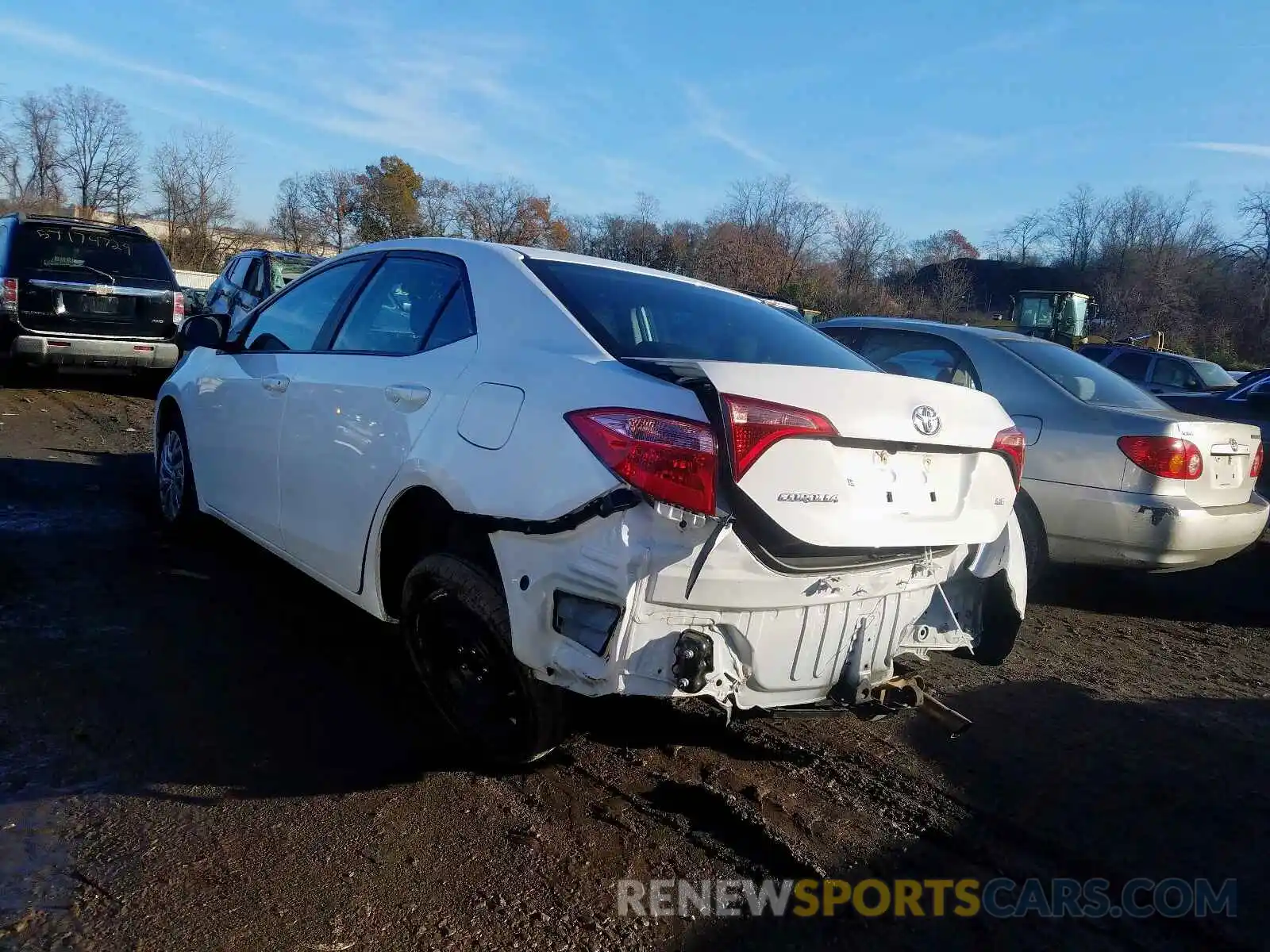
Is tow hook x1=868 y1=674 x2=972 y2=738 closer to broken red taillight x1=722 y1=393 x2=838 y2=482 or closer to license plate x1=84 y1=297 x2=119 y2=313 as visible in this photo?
broken red taillight x1=722 y1=393 x2=838 y2=482

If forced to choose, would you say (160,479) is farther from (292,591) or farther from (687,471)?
(687,471)

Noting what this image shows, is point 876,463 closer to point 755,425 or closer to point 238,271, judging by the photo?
point 755,425

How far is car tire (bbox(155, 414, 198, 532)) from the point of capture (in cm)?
524

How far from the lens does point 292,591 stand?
4.77 metres

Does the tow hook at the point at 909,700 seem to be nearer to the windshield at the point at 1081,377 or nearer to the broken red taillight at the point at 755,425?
the broken red taillight at the point at 755,425

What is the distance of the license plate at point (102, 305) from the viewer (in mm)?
10562

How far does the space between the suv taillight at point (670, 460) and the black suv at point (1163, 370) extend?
13.2 meters

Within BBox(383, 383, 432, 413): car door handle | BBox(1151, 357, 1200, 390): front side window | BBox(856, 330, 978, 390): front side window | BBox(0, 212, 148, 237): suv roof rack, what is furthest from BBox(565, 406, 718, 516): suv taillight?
BBox(1151, 357, 1200, 390): front side window

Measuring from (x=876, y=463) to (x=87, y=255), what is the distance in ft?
35.9

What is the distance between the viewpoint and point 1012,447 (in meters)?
3.16

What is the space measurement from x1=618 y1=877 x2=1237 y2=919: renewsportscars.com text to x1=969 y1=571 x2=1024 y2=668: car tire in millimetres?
898

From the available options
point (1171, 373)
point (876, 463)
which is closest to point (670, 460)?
point (876, 463)

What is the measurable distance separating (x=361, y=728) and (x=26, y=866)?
1.07 metres

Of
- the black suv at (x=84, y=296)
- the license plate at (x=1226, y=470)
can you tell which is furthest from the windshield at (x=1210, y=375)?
the black suv at (x=84, y=296)
